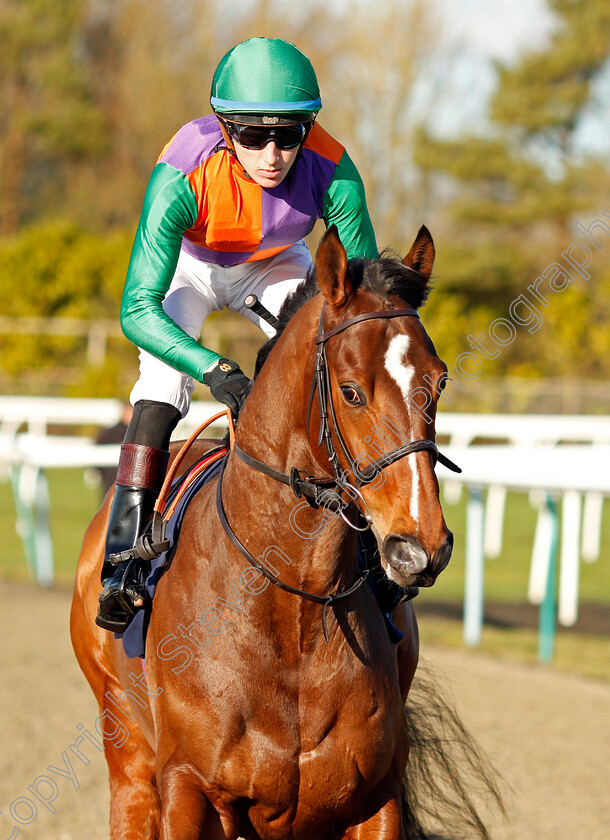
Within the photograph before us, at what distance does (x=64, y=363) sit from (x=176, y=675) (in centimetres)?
2308

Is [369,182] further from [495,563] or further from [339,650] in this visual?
[339,650]

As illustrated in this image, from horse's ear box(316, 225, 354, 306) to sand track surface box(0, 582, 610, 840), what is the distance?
1916 mm

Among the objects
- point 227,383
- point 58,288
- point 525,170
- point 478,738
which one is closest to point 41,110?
point 58,288

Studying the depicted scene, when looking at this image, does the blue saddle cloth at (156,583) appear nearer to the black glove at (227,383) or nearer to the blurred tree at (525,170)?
the black glove at (227,383)

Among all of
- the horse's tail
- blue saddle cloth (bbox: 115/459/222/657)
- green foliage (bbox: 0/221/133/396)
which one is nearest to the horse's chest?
blue saddle cloth (bbox: 115/459/222/657)

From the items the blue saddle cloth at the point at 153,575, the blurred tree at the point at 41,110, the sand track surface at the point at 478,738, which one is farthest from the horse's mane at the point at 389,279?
the blurred tree at the point at 41,110

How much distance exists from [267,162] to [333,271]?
0.71 metres

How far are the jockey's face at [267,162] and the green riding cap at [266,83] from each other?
0.11 metres

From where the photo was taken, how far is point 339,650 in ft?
9.05

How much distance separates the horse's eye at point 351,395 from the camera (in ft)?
7.72

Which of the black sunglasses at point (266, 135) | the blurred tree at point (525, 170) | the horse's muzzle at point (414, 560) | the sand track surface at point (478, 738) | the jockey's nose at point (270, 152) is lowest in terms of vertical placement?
the sand track surface at point (478, 738)

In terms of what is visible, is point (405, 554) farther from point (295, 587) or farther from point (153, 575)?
point (153, 575)

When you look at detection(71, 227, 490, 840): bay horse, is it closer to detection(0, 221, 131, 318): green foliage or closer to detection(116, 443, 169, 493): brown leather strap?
detection(116, 443, 169, 493): brown leather strap

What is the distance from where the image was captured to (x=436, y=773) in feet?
12.2
